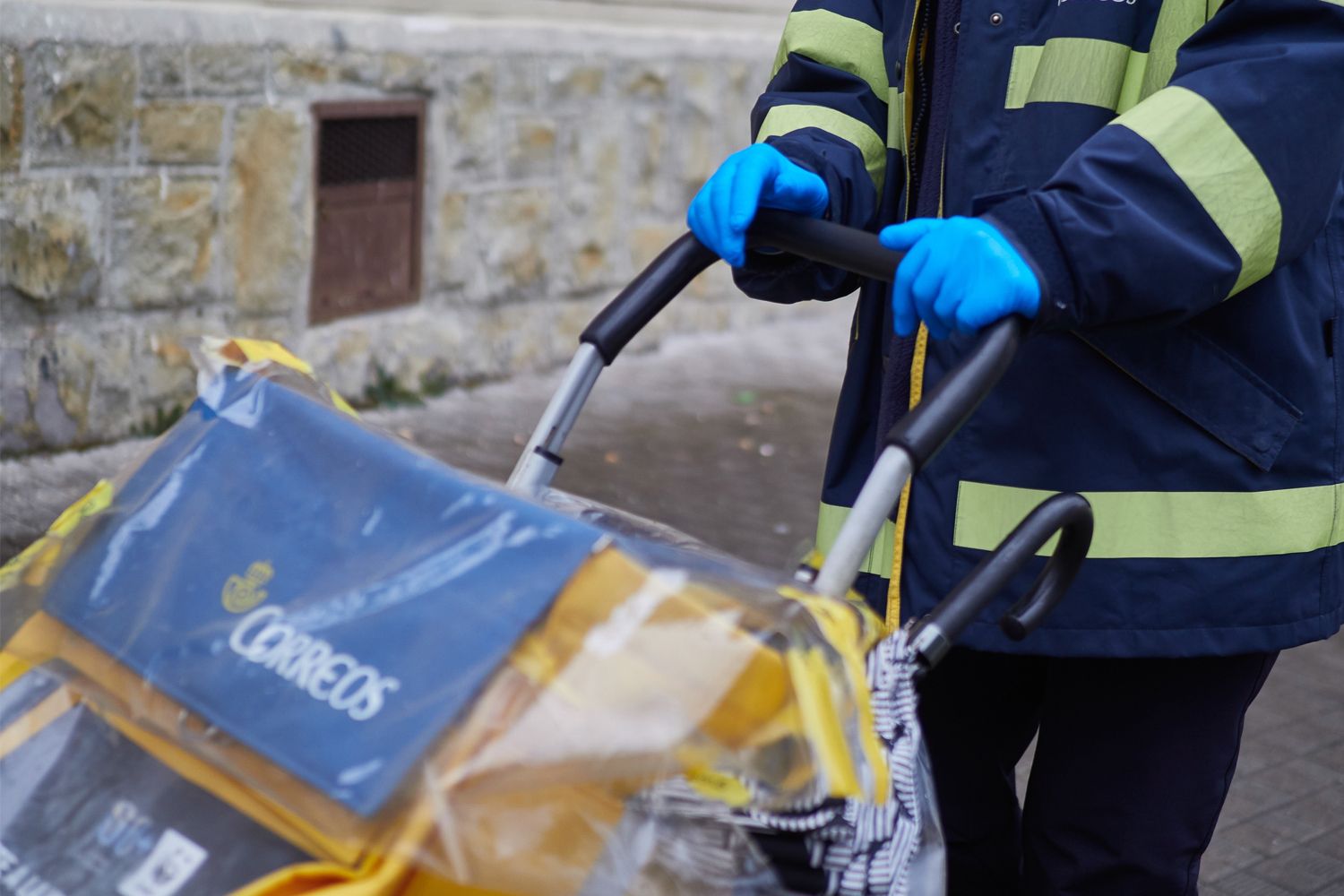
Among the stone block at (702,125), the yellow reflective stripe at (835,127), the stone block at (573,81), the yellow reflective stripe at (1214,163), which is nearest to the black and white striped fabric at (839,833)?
the yellow reflective stripe at (1214,163)

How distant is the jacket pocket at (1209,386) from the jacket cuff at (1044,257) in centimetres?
23

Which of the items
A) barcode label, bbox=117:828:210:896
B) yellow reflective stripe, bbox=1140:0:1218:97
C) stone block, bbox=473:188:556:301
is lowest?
stone block, bbox=473:188:556:301

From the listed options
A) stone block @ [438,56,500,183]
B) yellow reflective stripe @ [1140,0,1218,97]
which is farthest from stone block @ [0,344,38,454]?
yellow reflective stripe @ [1140,0,1218,97]

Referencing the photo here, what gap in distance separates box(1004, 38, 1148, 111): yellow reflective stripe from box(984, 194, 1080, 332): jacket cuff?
30cm

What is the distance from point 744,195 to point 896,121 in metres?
0.37

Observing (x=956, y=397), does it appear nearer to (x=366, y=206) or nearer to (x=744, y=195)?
(x=744, y=195)

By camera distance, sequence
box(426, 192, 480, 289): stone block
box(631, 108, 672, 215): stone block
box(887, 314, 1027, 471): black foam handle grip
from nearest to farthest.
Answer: box(887, 314, 1027, 471): black foam handle grip, box(426, 192, 480, 289): stone block, box(631, 108, 672, 215): stone block

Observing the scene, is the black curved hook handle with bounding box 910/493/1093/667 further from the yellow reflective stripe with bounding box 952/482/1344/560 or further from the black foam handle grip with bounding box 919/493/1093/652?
the yellow reflective stripe with bounding box 952/482/1344/560

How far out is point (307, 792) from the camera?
1.31m

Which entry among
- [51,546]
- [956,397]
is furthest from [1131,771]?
[51,546]

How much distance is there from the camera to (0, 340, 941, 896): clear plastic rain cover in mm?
1295

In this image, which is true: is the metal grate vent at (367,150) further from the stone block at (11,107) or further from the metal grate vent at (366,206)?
the stone block at (11,107)

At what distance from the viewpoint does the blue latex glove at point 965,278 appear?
160cm

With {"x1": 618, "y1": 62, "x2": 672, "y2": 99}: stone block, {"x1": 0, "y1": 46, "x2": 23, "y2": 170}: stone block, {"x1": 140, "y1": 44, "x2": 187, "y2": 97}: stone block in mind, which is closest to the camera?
{"x1": 0, "y1": 46, "x2": 23, "y2": 170}: stone block
